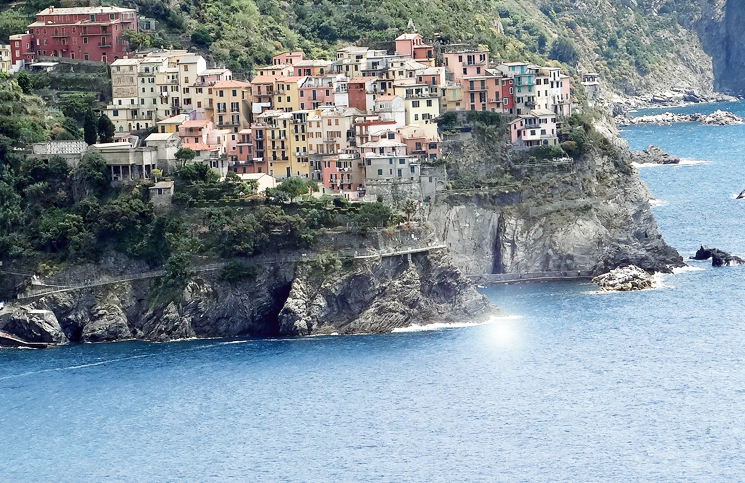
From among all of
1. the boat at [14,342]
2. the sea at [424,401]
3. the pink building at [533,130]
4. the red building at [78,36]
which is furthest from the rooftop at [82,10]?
the sea at [424,401]

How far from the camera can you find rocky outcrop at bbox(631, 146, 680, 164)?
6511 inches

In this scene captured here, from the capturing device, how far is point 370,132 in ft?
343

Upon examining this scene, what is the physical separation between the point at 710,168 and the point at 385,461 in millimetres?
89519

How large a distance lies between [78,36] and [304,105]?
53.8 feet

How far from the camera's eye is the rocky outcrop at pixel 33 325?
314ft

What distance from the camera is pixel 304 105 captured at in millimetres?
109125

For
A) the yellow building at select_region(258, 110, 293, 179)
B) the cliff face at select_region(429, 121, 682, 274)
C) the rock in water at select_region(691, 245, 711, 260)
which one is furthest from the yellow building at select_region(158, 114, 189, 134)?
the rock in water at select_region(691, 245, 711, 260)

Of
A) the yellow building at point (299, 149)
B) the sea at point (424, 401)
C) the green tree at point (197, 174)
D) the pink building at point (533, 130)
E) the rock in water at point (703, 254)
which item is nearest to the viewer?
the sea at point (424, 401)

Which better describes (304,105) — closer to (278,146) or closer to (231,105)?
(231,105)

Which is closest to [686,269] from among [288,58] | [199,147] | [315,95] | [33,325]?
[315,95]

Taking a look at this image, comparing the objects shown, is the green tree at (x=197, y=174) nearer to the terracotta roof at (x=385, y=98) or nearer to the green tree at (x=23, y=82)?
the terracotta roof at (x=385, y=98)

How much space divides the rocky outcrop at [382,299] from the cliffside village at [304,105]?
5.74 metres

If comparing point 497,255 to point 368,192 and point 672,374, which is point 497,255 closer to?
point 368,192

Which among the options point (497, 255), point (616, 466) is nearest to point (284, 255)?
point (497, 255)
